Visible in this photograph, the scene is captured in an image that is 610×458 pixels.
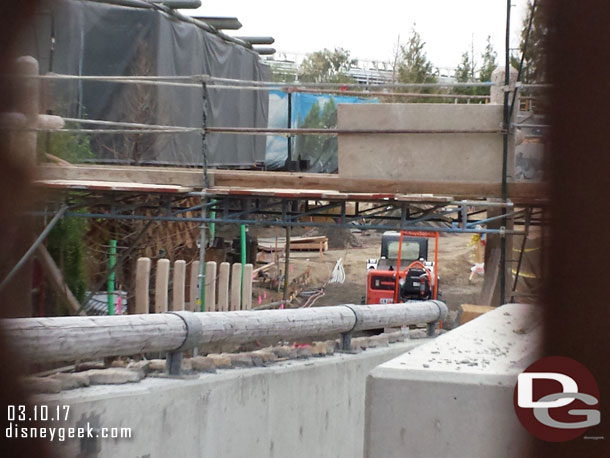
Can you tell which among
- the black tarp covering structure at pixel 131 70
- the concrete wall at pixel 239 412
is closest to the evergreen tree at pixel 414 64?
the black tarp covering structure at pixel 131 70

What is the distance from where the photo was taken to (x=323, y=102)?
13406 mm

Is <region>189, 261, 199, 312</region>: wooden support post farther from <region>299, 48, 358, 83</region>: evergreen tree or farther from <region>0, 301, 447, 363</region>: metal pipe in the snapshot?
<region>299, 48, 358, 83</region>: evergreen tree

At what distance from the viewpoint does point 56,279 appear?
19.7ft

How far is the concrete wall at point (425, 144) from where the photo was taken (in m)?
5.54

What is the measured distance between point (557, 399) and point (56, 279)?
5147mm

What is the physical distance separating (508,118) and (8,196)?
14.3ft

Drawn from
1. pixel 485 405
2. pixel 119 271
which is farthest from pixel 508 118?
pixel 119 271

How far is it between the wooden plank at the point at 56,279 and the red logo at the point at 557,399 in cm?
460

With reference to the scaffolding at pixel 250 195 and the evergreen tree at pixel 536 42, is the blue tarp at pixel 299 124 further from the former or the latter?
the evergreen tree at pixel 536 42

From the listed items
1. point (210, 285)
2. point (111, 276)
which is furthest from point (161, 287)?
point (210, 285)

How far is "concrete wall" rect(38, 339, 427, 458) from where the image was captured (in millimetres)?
2197

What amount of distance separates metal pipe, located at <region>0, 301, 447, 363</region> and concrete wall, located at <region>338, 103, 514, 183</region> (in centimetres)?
204

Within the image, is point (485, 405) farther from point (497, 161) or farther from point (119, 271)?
point (119, 271)

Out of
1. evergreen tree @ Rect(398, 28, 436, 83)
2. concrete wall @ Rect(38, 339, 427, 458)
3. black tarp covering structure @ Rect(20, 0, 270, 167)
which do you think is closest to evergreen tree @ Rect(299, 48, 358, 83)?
evergreen tree @ Rect(398, 28, 436, 83)
